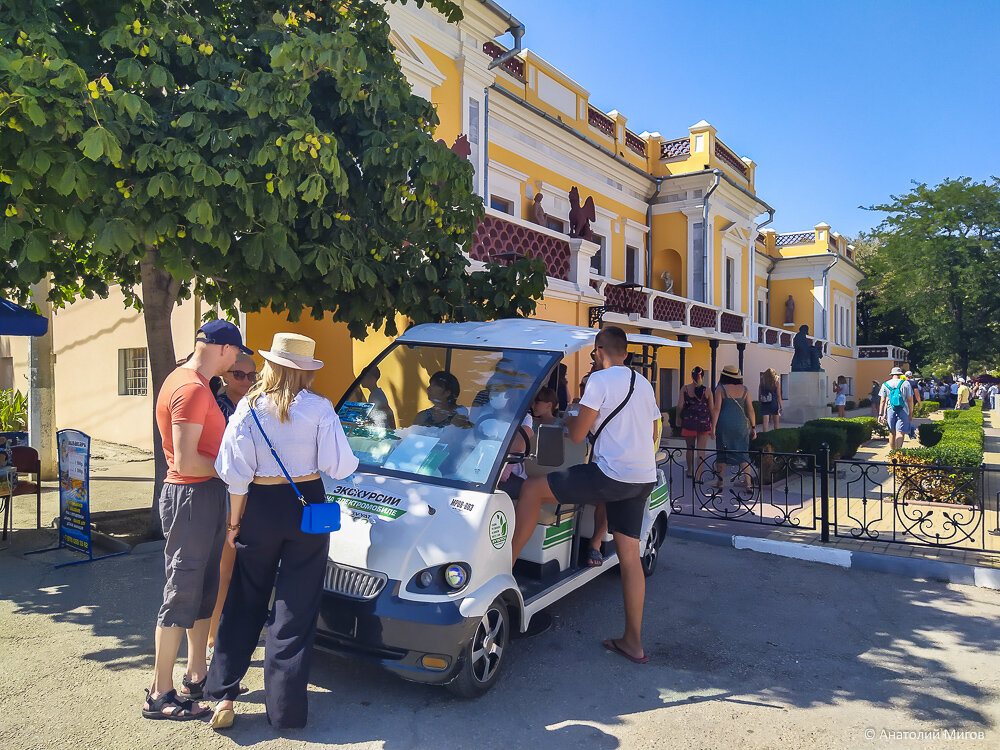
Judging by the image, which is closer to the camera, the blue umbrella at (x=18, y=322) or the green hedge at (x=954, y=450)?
the blue umbrella at (x=18, y=322)

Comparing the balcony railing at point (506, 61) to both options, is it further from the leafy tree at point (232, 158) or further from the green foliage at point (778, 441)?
the green foliage at point (778, 441)

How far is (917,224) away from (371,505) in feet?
124

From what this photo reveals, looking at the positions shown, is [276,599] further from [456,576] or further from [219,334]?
[219,334]

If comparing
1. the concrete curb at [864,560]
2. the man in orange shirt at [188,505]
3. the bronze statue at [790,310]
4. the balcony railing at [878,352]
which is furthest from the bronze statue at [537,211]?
the balcony railing at [878,352]

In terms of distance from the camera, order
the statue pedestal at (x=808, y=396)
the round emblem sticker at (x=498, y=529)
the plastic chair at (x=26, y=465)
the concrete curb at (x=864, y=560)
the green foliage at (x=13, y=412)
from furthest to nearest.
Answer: the statue pedestal at (x=808, y=396)
the green foliage at (x=13, y=412)
the plastic chair at (x=26, y=465)
the concrete curb at (x=864, y=560)
the round emblem sticker at (x=498, y=529)

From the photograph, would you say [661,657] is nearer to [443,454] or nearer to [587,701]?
[587,701]

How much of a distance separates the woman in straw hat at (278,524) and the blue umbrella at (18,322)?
4489 mm

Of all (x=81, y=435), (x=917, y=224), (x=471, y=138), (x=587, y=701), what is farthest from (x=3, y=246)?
(x=917, y=224)

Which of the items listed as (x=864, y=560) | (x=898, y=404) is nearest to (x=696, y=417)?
(x=864, y=560)

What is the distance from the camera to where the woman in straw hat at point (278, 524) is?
3.25 metres

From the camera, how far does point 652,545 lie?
601cm

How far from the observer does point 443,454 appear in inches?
167

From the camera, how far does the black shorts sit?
435 centimetres

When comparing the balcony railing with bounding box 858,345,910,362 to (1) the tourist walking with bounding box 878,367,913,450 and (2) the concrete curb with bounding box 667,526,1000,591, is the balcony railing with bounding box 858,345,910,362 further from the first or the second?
(2) the concrete curb with bounding box 667,526,1000,591
